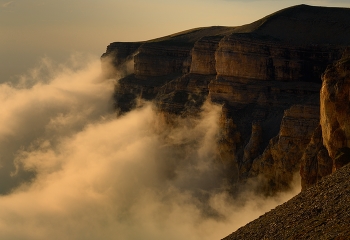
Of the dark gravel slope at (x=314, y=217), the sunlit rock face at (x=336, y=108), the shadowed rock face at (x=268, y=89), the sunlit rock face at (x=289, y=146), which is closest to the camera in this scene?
the dark gravel slope at (x=314, y=217)

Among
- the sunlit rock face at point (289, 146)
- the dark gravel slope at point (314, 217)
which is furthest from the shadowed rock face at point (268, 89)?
the dark gravel slope at point (314, 217)

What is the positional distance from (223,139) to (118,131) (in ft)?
94.4

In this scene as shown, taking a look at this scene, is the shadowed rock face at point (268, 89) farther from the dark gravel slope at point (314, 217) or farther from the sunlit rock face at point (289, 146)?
the dark gravel slope at point (314, 217)

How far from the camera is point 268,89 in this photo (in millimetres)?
75125

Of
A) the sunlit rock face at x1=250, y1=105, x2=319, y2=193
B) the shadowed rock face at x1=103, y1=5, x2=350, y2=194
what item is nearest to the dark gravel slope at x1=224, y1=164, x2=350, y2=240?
the shadowed rock face at x1=103, y1=5, x2=350, y2=194

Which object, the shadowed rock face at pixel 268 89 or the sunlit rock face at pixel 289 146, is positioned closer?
the sunlit rock face at pixel 289 146

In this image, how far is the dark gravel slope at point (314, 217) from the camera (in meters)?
30.7

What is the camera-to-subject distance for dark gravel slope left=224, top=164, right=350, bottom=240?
30.7m

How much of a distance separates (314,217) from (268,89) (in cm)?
4243

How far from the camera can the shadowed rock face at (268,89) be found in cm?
6191

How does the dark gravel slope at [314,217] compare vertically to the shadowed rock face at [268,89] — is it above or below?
below

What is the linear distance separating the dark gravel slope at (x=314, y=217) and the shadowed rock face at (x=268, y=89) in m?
10.4

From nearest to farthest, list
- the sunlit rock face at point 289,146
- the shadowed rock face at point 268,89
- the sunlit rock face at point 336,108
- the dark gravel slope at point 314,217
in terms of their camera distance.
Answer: the dark gravel slope at point 314,217 < the sunlit rock face at point 336,108 < the sunlit rock face at point 289,146 < the shadowed rock face at point 268,89

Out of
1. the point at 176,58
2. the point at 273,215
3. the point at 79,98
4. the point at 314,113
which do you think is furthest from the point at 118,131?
the point at 273,215
